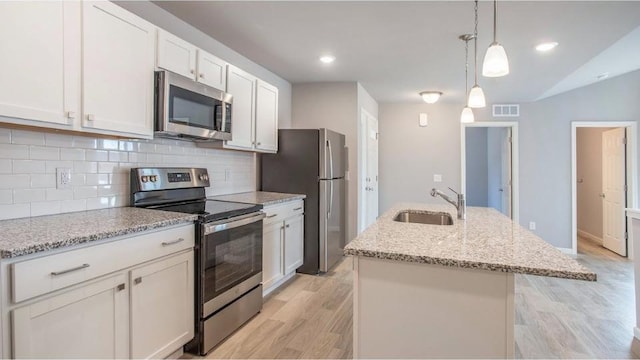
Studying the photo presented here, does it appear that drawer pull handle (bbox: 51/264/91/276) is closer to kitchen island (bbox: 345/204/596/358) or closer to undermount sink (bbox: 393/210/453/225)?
kitchen island (bbox: 345/204/596/358)

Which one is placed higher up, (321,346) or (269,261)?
(269,261)

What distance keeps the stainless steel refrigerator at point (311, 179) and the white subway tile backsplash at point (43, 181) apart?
221 centimetres

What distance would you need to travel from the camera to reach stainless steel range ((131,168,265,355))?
2131mm

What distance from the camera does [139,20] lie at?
207cm

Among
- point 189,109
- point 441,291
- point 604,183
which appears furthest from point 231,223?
point 604,183

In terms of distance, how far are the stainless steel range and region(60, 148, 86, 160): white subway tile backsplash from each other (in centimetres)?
32

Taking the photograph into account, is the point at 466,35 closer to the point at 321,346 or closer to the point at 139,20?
the point at 139,20

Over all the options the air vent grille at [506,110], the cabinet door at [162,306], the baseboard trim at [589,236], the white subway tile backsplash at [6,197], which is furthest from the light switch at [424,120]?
the white subway tile backsplash at [6,197]

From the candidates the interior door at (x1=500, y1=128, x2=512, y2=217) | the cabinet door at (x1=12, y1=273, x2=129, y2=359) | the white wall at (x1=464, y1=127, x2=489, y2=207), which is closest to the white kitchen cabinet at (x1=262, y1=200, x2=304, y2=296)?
the cabinet door at (x1=12, y1=273, x2=129, y2=359)

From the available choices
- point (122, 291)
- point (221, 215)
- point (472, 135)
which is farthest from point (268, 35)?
point (472, 135)

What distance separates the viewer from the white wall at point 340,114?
14.7 ft

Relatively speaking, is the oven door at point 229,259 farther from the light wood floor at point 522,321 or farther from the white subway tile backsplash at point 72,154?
the white subway tile backsplash at point 72,154

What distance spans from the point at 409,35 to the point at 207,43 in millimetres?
1773

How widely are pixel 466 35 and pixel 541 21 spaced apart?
524 mm
